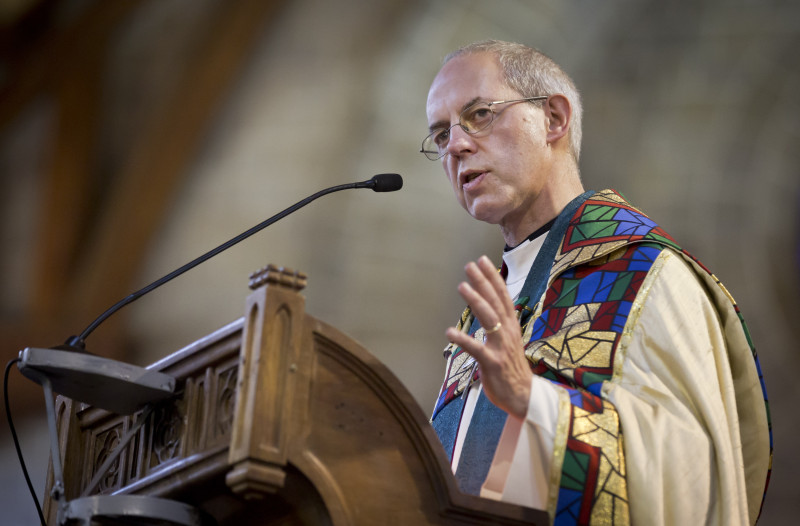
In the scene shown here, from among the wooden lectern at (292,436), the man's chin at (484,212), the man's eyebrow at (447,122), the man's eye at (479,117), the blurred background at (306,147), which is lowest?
the wooden lectern at (292,436)

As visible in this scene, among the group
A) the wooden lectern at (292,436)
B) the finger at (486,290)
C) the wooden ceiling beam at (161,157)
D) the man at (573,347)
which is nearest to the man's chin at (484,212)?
the man at (573,347)

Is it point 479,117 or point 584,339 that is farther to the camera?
point 479,117

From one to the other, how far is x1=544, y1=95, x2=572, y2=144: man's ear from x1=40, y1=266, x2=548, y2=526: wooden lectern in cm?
157

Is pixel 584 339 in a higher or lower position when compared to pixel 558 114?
lower

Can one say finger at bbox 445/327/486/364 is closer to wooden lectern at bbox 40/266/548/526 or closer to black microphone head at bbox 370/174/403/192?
wooden lectern at bbox 40/266/548/526

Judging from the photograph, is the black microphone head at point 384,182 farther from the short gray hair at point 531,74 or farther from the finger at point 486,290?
the finger at point 486,290

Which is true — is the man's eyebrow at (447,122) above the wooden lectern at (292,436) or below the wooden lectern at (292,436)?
above

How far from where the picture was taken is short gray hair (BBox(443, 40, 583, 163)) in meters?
3.41

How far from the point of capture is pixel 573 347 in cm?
265

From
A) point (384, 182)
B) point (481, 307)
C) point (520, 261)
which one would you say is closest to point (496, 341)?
point (481, 307)

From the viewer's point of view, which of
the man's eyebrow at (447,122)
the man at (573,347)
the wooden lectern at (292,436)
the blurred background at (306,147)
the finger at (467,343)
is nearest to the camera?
the wooden lectern at (292,436)

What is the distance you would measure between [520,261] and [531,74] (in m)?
0.60

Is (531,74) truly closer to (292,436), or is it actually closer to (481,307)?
(481,307)

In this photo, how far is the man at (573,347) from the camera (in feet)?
7.59
